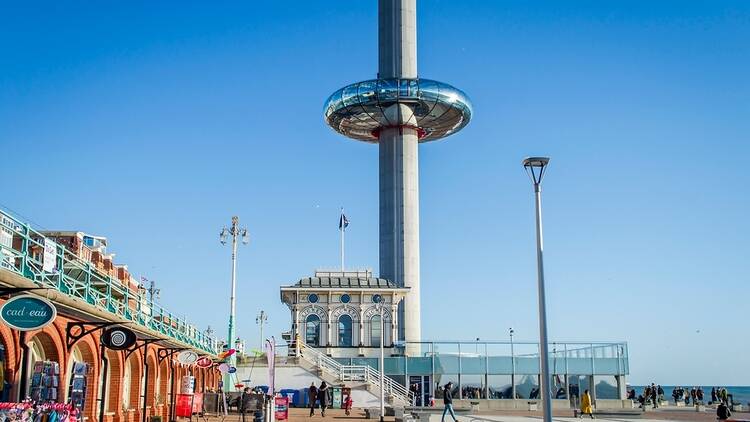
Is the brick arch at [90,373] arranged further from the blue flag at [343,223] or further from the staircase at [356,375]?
the blue flag at [343,223]

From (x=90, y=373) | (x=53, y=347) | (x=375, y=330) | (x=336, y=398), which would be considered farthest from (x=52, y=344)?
(x=375, y=330)

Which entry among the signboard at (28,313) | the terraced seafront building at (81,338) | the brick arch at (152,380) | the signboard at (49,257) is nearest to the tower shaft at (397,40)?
the terraced seafront building at (81,338)

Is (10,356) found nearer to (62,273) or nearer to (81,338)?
(62,273)

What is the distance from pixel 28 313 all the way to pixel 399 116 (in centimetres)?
5867

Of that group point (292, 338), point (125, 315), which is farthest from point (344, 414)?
point (125, 315)

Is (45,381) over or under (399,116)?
under

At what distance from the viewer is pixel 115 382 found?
80.8ft

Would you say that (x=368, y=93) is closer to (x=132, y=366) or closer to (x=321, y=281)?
(x=321, y=281)

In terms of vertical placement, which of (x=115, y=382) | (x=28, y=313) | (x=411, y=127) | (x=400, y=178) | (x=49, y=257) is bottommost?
(x=115, y=382)

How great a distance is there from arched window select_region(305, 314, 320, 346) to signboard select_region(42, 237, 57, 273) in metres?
39.3

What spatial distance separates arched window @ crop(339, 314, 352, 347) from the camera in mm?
55375

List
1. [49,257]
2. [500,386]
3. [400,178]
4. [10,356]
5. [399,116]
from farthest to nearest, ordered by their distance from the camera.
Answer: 1. [399,116]
2. [400,178]
3. [500,386]
4. [10,356]
5. [49,257]

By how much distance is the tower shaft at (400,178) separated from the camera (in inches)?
2672

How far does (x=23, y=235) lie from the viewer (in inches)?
588
